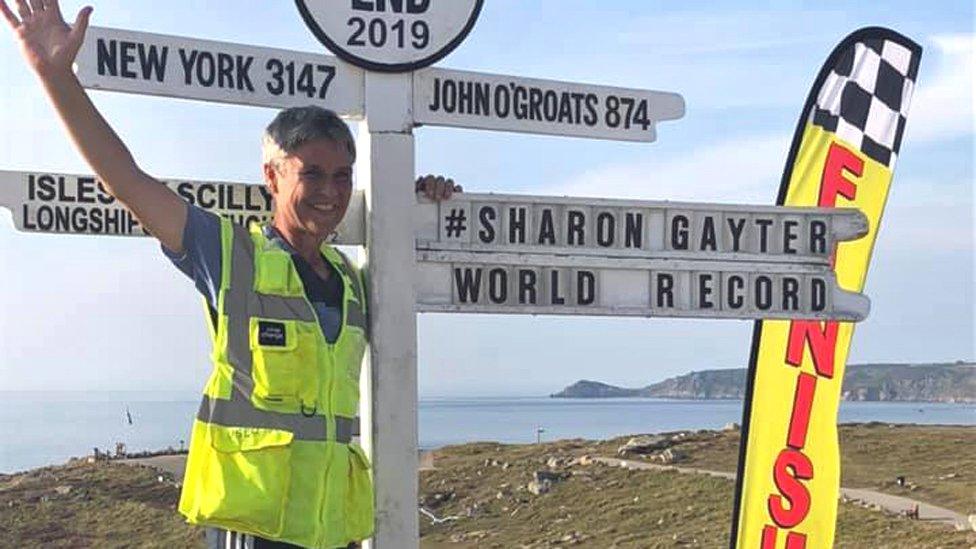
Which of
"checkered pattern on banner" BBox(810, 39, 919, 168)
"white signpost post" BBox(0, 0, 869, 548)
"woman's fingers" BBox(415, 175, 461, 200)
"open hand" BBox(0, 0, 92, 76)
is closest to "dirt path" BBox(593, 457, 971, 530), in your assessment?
"checkered pattern on banner" BBox(810, 39, 919, 168)

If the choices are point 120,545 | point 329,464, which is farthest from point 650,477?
point 329,464

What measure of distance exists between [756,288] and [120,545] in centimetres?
852

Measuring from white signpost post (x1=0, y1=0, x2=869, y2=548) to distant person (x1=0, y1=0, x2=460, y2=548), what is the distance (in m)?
0.54

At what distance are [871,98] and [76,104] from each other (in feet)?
14.5

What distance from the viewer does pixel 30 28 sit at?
7.98ft

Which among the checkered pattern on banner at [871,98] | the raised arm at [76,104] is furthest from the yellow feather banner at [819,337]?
the raised arm at [76,104]

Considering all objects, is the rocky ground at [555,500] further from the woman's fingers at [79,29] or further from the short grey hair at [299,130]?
the woman's fingers at [79,29]

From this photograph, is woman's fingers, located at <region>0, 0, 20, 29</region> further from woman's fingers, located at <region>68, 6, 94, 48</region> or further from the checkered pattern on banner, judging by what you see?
the checkered pattern on banner

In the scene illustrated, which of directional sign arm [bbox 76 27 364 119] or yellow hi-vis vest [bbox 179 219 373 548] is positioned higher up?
directional sign arm [bbox 76 27 364 119]

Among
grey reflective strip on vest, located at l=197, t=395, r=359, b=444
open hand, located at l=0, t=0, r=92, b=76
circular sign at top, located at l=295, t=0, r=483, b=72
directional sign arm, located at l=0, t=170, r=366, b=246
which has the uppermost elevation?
circular sign at top, located at l=295, t=0, r=483, b=72

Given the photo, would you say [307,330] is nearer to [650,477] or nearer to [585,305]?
[585,305]

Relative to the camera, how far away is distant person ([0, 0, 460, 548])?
2449 mm

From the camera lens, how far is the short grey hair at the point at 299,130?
2.67 meters

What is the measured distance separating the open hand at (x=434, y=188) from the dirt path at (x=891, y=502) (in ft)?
30.8
